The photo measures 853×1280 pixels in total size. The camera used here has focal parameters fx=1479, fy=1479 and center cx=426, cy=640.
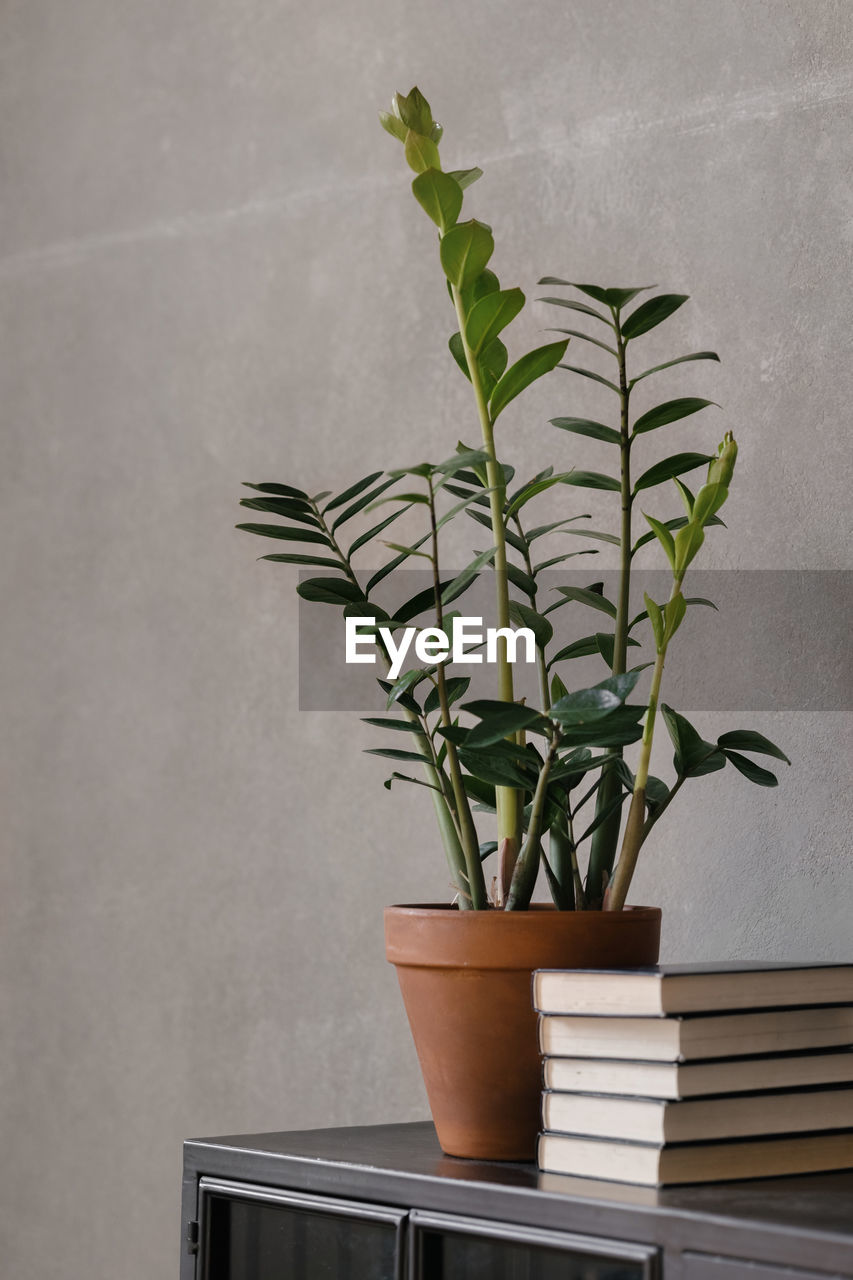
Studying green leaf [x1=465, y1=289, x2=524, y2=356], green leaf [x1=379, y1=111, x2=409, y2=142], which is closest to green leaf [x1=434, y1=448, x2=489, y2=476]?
green leaf [x1=465, y1=289, x2=524, y2=356]

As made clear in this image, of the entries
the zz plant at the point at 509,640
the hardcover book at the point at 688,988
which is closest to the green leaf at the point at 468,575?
the zz plant at the point at 509,640

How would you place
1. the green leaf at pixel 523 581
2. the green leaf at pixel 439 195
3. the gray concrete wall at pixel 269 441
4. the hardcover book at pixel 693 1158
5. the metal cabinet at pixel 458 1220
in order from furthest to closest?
the gray concrete wall at pixel 269 441
the green leaf at pixel 523 581
the green leaf at pixel 439 195
the hardcover book at pixel 693 1158
the metal cabinet at pixel 458 1220

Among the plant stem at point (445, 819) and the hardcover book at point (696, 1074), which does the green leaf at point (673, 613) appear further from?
the hardcover book at point (696, 1074)

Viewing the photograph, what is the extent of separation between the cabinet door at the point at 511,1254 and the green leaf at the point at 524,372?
679 millimetres

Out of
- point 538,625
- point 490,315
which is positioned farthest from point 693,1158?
point 490,315

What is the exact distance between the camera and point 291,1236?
1.28m

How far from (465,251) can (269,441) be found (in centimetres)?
78

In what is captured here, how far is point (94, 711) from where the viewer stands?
2.20 m

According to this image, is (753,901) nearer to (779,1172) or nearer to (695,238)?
(779,1172)

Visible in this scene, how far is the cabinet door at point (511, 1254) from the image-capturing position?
103cm

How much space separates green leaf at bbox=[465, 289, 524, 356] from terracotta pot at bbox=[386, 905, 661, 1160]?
1.67ft

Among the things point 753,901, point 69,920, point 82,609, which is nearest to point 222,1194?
point 753,901

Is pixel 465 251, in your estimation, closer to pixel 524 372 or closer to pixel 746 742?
pixel 524 372
